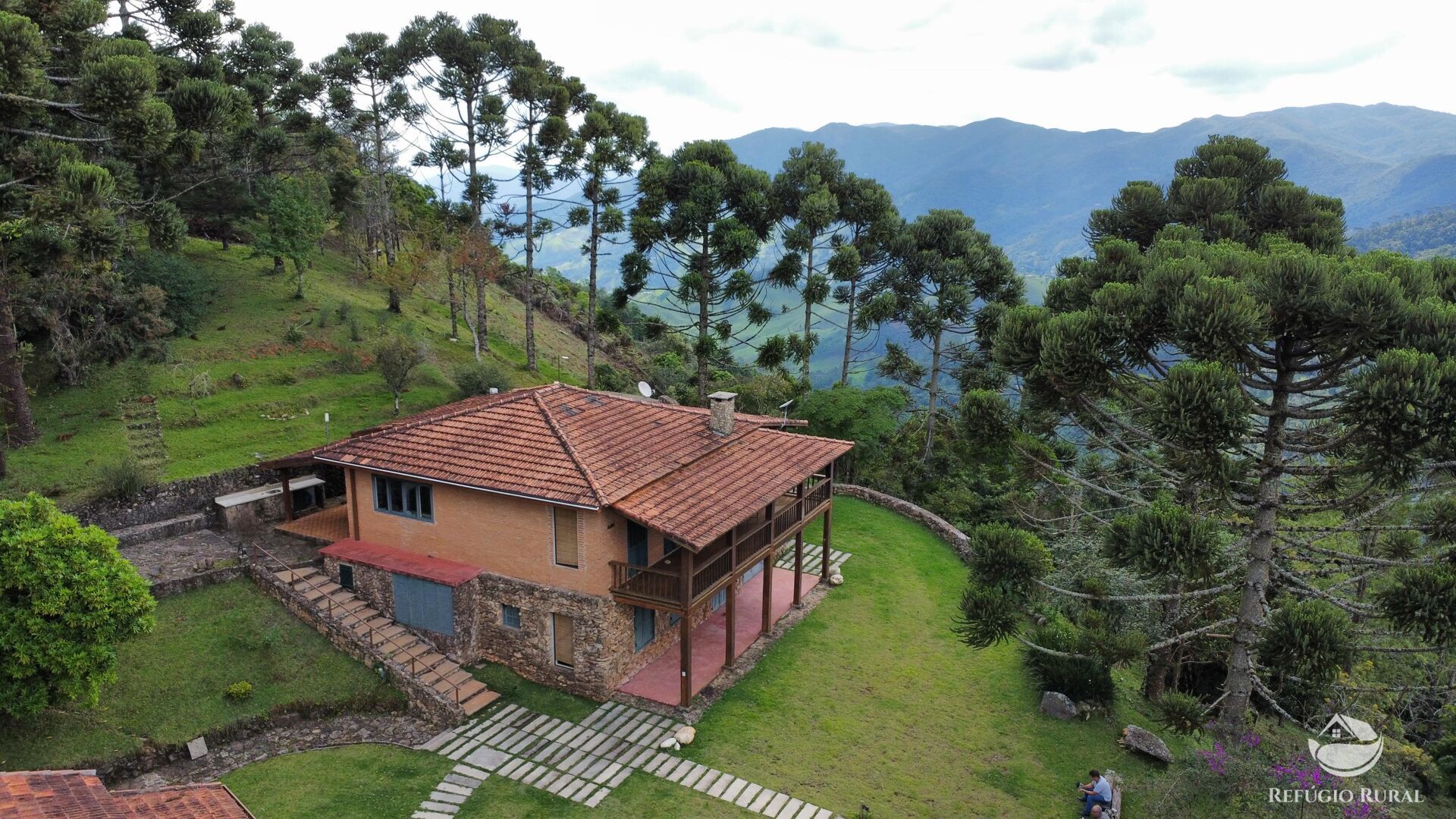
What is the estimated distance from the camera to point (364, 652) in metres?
18.6

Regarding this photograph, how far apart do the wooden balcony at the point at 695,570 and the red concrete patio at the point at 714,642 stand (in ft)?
4.52

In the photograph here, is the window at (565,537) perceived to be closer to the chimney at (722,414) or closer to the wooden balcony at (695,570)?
the wooden balcony at (695,570)

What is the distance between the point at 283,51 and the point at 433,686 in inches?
1311

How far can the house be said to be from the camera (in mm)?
18188

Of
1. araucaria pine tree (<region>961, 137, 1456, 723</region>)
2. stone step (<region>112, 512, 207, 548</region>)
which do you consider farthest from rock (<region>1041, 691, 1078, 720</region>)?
stone step (<region>112, 512, 207, 548</region>)

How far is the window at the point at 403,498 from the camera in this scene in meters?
20.2

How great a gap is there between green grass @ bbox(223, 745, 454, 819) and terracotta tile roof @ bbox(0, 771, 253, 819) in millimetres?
3639

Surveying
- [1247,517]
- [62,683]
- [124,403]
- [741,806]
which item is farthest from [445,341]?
[1247,517]

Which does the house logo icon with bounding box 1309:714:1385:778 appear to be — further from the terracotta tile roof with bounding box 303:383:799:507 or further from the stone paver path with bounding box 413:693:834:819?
the terracotta tile roof with bounding box 303:383:799:507

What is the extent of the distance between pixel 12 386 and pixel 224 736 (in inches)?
557

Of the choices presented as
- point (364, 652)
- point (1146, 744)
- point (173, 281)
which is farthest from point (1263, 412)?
point (173, 281)

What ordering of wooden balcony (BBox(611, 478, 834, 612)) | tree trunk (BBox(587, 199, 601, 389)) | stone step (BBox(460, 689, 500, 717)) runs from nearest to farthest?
wooden balcony (BBox(611, 478, 834, 612)) < stone step (BBox(460, 689, 500, 717)) < tree trunk (BBox(587, 199, 601, 389))

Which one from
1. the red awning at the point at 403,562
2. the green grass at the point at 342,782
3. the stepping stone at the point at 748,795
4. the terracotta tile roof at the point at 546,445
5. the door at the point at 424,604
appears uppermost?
the terracotta tile roof at the point at 546,445

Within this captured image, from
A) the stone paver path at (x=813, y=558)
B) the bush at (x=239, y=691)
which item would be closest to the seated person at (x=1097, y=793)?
the stone paver path at (x=813, y=558)
